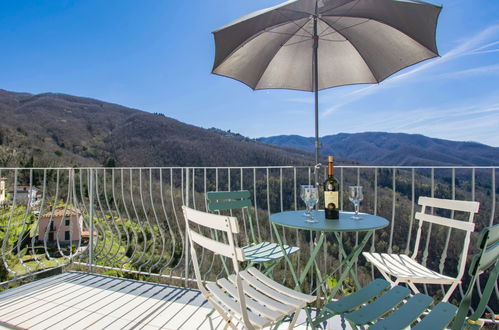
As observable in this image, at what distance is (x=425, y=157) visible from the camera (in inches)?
1133

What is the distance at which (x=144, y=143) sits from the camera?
3186 cm

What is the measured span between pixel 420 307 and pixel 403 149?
35029 mm

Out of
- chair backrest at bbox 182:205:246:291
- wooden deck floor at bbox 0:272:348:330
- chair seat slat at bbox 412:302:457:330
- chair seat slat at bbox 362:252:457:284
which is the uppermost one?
chair backrest at bbox 182:205:246:291

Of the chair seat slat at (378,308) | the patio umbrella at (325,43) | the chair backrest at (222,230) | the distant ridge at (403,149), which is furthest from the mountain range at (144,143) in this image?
the chair backrest at (222,230)

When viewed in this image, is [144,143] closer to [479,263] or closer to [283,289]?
[283,289]

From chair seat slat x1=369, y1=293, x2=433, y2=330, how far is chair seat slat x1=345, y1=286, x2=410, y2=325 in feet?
0.15

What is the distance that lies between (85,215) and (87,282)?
2.91 feet

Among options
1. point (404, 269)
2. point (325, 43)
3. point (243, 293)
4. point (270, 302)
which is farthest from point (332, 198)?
point (325, 43)

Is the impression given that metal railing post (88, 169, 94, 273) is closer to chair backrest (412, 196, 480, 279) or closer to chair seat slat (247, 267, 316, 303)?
chair seat slat (247, 267, 316, 303)

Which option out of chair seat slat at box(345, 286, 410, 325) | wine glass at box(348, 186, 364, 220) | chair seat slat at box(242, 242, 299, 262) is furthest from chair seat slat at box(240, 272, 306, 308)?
wine glass at box(348, 186, 364, 220)

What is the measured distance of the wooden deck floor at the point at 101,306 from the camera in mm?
2341

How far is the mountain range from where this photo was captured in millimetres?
25680

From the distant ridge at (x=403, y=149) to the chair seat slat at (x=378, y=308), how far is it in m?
19.7

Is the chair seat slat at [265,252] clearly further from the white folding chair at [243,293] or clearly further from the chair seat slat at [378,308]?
the chair seat slat at [378,308]
